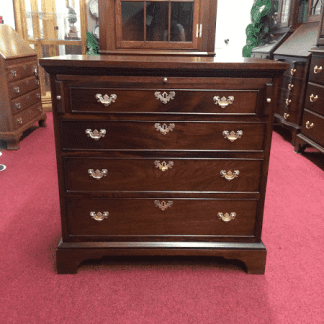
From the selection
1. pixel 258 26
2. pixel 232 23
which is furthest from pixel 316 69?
pixel 232 23

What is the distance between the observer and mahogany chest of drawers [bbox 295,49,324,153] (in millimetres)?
3096

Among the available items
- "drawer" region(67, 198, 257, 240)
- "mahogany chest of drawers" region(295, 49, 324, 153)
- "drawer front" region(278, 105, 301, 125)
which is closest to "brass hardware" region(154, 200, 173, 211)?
"drawer" region(67, 198, 257, 240)

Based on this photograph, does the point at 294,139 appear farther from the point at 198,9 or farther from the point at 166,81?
the point at 166,81

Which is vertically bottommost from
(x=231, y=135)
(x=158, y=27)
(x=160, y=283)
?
(x=160, y=283)

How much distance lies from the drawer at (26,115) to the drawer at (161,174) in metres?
2.31

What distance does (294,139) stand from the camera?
12.1 feet

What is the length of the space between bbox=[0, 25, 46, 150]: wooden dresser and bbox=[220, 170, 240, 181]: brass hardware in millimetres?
2631

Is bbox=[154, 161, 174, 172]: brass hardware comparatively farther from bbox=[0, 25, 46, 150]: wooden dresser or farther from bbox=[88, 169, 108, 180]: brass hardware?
bbox=[0, 25, 46, 150]: wooden dresser

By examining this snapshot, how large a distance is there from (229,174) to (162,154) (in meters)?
0.32

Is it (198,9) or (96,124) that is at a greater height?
(198,9)

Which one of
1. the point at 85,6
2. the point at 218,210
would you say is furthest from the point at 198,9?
the point at 85,6

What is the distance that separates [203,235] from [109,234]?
45 centimetres

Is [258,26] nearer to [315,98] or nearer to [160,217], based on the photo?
[315,98]

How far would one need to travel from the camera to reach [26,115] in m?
3.85
